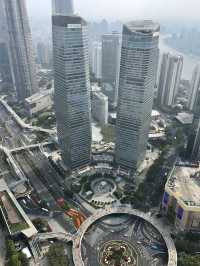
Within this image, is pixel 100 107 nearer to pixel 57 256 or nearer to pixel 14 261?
pixel 57 256

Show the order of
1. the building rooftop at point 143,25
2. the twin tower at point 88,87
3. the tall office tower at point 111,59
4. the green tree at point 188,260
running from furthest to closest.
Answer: the tall office tower at point 111,59
the twin tower at point 88,87
the building rooftop at point 143,25
the green tree at point 188,260

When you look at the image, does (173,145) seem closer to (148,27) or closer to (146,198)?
(146,198)

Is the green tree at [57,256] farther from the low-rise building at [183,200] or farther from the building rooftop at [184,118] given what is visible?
the building rooftop at [184,118]

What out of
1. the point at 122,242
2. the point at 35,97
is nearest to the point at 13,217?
the point at 122,242

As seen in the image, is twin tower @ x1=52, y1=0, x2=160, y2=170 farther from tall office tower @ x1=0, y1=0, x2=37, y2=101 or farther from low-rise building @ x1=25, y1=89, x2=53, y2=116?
tall office tower @ x1=0, y1=0, x2=37, y2=101

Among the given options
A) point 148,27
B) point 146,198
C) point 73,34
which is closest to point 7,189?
point 146,198

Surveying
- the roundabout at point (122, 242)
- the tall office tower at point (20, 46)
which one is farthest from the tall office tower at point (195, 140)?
the tall office tower at point (20, 46)
